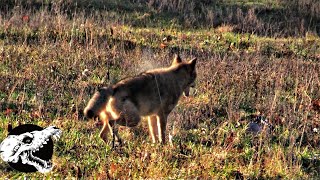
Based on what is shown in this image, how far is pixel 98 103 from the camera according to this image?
18.3 feet

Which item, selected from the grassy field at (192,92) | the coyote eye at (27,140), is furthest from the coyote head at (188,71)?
the coyote eye at (27,140)

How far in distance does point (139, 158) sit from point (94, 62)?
14.8ft

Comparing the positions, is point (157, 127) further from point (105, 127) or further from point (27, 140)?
point (27, 140)

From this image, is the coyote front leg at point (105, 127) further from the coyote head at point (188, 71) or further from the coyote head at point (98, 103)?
the coyote head at point (188, 71)

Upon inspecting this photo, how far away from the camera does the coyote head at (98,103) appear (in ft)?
18.1

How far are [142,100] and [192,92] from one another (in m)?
2.25

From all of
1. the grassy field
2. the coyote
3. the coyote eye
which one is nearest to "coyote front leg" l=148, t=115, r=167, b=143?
the coyote

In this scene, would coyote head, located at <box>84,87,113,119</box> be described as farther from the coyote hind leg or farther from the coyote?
the coyote hind leg

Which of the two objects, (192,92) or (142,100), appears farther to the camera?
(192,92)

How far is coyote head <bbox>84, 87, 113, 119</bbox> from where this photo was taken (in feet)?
18.1

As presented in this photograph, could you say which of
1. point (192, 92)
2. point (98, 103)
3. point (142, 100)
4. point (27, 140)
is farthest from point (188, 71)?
point (27, 140)

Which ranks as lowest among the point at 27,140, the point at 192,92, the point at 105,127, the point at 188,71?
the point at 192,92

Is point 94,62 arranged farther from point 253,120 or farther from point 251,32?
point 251,32

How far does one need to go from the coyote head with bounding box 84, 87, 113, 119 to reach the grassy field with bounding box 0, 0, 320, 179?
0.39 meters
